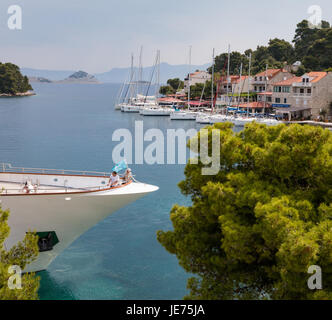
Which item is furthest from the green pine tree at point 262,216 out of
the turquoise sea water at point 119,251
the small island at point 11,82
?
the small island at point 11,82

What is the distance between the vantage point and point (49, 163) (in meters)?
33.7

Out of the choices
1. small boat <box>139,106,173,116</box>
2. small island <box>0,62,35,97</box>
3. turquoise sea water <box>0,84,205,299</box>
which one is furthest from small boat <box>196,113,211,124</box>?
small island <box>0,62,35,97</box>

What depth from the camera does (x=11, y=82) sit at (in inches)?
5162

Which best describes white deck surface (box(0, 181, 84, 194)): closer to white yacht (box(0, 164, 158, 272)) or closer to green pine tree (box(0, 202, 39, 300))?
white yacht (box(0, 164, 158, 272))

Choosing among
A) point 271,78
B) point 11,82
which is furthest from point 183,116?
point 11,82

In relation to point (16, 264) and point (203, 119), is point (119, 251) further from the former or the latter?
point (203, 119)

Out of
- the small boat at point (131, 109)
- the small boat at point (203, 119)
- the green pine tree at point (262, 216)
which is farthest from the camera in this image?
the small boat at point (131, 109)

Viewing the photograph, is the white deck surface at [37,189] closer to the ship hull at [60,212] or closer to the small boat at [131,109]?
the ship hull at [60,212]

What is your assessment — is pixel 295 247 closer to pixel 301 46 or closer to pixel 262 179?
pixel 262 179

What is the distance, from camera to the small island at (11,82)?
12962 cm

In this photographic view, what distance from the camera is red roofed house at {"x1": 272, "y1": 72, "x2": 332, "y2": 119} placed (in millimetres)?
56938

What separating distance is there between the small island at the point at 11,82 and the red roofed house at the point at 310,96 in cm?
9897
